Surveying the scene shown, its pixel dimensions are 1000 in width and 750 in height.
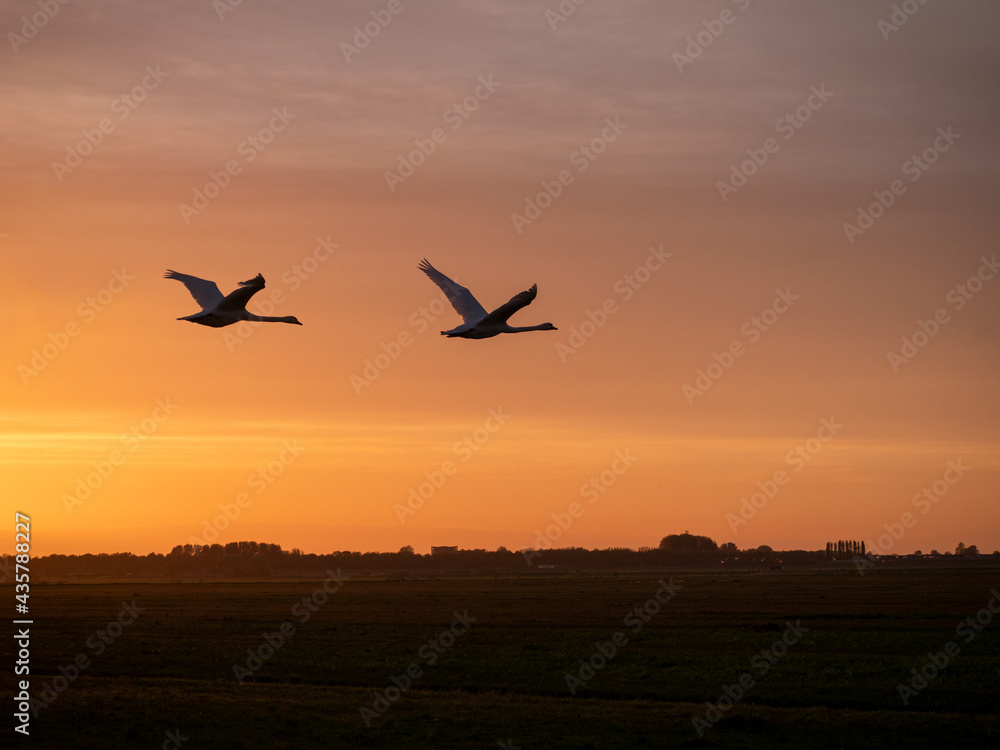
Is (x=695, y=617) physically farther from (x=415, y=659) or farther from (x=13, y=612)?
(x=13, y=612)

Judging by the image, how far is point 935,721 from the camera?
1167 inches

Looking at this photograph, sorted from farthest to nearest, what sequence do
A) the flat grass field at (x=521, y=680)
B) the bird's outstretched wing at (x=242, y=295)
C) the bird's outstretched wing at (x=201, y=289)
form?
the flat grass field at (x=521, y=680) → the bird's outstretched wing at (x=201, y=289) → the bird's outstretched wing at (x=242, y=295)

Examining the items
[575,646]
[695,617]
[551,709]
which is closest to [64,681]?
[551,709]

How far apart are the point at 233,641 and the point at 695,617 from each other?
27756mm

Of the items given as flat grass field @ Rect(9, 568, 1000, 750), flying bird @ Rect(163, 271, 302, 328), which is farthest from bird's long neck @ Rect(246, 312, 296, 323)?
flat grass field @ Rect(9, 568, 1000, 750)

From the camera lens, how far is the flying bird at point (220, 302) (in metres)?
22.1

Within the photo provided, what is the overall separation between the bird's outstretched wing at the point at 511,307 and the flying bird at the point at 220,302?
4633 mm

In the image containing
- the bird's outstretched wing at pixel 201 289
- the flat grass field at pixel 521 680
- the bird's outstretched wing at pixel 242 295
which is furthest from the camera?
the flat grass field at pixel 521 680

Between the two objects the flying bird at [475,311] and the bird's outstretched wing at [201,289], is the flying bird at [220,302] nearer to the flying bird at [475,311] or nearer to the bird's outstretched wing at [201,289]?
the bird's outstretched wing at [201,289]

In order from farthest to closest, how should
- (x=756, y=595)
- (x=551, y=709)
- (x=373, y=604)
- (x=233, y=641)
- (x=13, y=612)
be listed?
(x=756, y=595) → (x=373, y=604) → (x=13, y=612) → (x=233, y=641) → (x=551, y=709)

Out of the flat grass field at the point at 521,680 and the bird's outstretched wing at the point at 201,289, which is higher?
the bird's outstretched wing at the point at 201,289

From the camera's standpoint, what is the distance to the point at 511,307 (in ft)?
77.6

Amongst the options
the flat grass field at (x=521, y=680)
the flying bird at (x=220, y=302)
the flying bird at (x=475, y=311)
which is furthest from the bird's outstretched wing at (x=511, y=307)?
the flat grass field at (x=521, y=680)

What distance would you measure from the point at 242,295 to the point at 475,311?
659 cm
